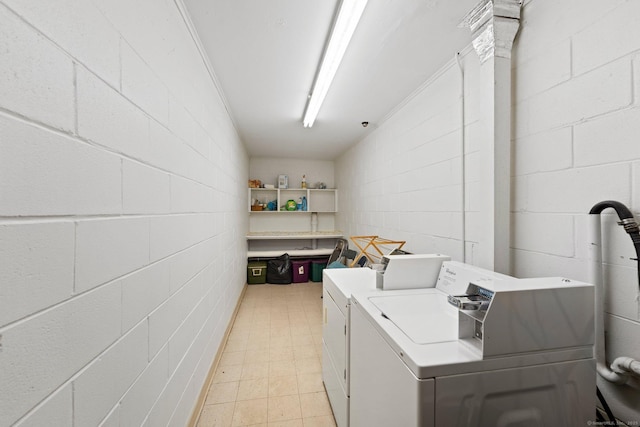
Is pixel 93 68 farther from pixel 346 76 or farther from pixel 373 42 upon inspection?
pixel 346 76

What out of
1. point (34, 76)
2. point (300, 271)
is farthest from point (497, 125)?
point (300, 271)

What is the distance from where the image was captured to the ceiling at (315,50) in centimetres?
139

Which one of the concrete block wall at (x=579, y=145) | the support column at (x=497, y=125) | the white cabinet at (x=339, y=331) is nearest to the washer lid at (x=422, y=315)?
A: the white cabinet at (x=339, y=331)

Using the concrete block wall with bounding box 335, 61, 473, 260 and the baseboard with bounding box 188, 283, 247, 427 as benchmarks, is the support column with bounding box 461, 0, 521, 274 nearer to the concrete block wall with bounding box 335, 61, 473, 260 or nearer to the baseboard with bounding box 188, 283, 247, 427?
the concrete block wall with bounding box 335, 61, 473, 260

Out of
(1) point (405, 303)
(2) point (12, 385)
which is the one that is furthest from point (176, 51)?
(1) point (405, 303)

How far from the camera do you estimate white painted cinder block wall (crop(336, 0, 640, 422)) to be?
37.5 inches

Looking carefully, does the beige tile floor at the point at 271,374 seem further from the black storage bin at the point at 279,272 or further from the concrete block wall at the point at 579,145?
the concrete block wall at the point at 579,145

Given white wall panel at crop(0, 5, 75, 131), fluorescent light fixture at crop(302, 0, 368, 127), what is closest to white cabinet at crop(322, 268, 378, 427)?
white wall panel at crop(0, 5, 75, 131)

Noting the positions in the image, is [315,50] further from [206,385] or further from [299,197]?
[299,197]

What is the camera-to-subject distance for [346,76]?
2082mm

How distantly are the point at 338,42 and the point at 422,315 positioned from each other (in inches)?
63.0

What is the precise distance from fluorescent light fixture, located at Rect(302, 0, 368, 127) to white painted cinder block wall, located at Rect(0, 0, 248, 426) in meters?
0.86

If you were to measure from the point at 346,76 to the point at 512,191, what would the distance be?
1511 millimetres

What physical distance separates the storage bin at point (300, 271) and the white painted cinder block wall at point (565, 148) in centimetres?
292
